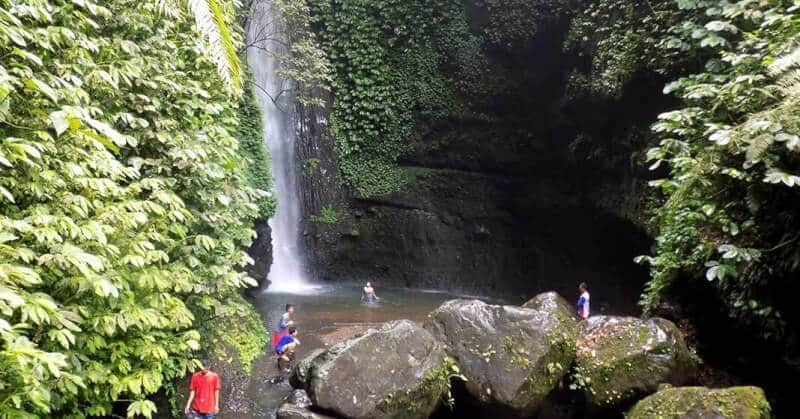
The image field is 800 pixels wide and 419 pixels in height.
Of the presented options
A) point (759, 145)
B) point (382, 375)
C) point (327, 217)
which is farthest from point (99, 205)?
point (327, 217)

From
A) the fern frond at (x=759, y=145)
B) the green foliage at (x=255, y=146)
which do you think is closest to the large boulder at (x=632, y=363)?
the fern frond at (x=759, y=145)

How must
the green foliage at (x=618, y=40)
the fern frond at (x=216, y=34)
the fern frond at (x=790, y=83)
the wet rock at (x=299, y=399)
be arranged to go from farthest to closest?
1. the green foliage at (x=618, y=40)
2. the wet rock at (x=299, y=399)
3. the fern frond at (x=790, y=83)
4. the fern frond at (x=216, y=34)

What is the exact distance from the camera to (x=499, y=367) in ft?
20.4

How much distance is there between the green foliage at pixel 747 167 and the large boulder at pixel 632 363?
0.89 meters

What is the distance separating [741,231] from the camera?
5.09m

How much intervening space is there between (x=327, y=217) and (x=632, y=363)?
11.4 meters

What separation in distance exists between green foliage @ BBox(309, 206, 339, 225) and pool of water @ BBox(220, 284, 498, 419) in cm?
216

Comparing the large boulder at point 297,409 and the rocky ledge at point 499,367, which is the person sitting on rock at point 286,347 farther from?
the large boulder at point 297,409

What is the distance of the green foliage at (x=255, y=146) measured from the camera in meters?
13.2

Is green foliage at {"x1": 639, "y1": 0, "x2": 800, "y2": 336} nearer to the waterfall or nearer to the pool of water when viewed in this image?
the pool of water

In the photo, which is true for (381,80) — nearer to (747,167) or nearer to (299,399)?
(299,399)

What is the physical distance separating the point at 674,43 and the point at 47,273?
7.84 metres

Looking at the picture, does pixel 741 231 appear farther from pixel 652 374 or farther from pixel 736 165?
pixel 652 374

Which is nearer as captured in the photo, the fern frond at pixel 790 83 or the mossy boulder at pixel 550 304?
the fern frond at pixel 790 83
